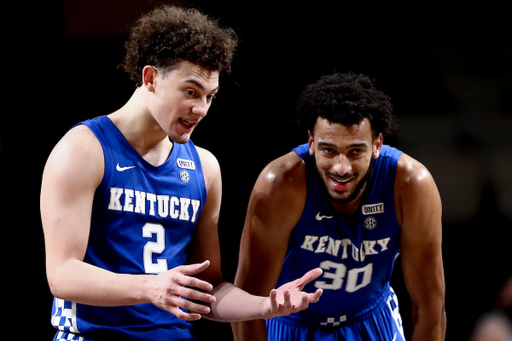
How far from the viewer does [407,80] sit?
383 cm

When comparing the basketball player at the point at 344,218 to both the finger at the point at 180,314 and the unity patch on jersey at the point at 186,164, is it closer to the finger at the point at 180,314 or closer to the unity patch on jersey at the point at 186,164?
the unity patch on jersey at the point at 186,164

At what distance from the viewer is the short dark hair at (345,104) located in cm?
214

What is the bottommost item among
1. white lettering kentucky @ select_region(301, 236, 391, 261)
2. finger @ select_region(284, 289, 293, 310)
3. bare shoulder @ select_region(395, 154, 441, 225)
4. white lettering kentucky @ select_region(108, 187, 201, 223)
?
finger @ select_region(284, 289, 293, 310)

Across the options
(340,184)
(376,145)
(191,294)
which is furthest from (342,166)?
(191,294)

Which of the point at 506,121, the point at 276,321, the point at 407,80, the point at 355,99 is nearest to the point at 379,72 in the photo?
the point at 407,80

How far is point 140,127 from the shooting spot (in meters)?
1.89

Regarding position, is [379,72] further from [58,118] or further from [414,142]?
[58,118]

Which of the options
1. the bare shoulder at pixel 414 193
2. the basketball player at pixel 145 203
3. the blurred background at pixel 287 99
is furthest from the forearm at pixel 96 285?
the blurred background at pixel 287 99

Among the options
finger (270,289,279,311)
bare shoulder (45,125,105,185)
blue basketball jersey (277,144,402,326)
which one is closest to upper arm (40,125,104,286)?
bare shoulder (45,125,105,185)

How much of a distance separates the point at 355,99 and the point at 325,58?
1580mm

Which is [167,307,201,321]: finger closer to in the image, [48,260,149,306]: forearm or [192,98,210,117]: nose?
[48,260,149,306]: forearm

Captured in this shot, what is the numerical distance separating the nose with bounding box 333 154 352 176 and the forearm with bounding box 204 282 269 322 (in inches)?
22.3

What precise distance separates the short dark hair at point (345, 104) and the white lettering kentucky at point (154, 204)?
610mm

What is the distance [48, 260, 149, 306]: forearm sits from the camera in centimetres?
154
